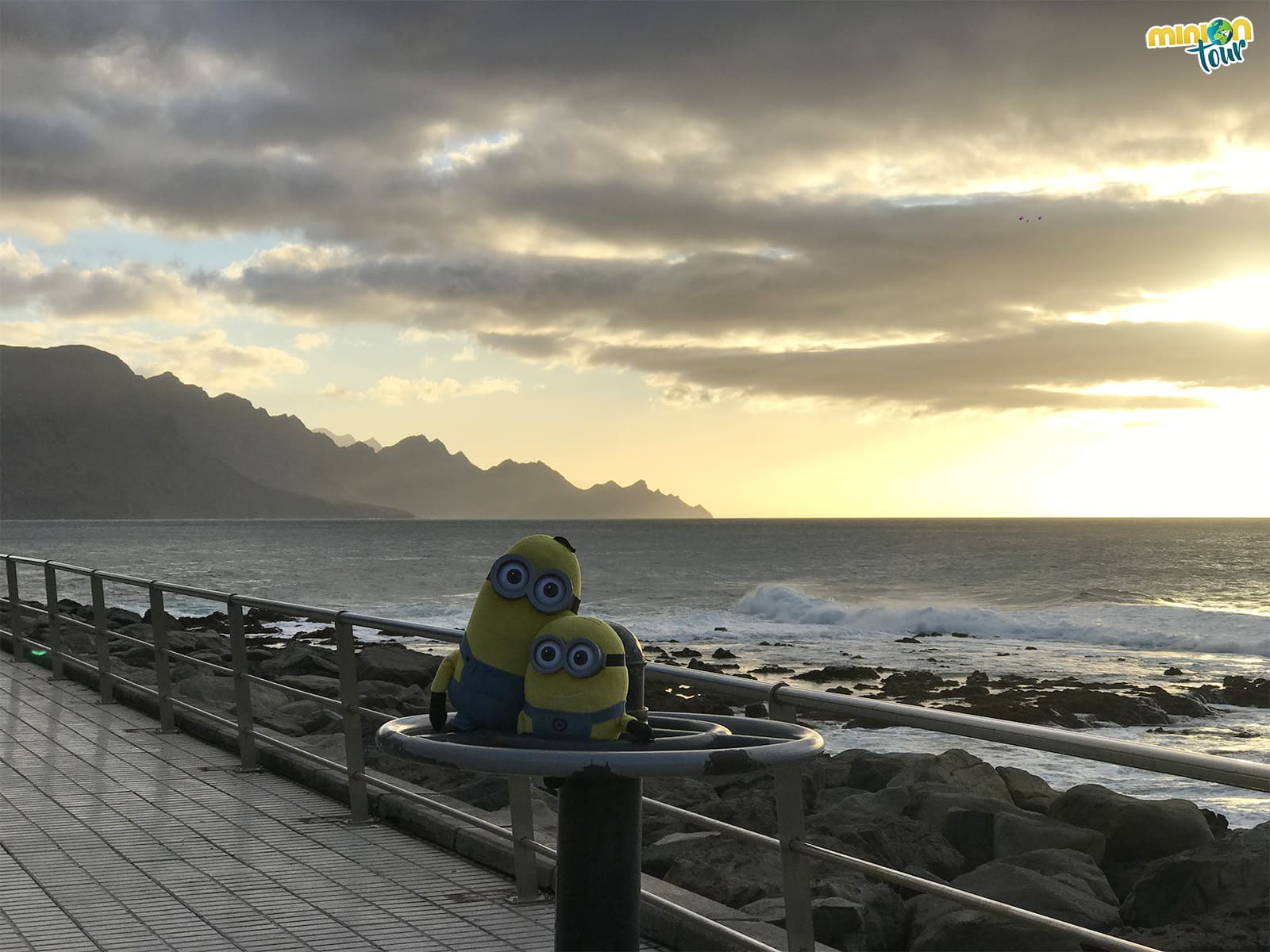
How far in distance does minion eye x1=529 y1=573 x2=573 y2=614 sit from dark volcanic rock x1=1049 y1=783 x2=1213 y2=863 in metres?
7.92

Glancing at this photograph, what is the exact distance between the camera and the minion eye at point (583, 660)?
10.9 ft

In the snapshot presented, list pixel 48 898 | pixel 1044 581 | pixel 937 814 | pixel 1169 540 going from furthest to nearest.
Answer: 1. pixel 1169 540
2. pixel 1044 581
3. pixel 937 814
4. pixel 48 898

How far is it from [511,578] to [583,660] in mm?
311

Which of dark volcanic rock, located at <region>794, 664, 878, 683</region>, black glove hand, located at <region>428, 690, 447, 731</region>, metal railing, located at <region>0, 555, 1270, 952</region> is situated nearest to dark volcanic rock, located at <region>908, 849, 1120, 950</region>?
metal railing, located at <region>0, 555, 1270, 952</region>

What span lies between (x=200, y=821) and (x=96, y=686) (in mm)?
6775

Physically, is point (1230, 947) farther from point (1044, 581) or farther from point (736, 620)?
point (1044, 581)

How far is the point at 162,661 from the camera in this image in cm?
1062

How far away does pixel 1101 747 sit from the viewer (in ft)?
10.1

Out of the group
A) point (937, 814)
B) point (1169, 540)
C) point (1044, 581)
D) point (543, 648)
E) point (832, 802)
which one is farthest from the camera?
point (1169, 540)

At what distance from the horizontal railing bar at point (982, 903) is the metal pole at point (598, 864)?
0.72m

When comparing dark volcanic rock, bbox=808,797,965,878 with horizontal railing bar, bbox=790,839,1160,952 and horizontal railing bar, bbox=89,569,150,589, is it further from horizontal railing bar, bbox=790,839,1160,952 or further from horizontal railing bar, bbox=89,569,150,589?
horizontal railing bar, bbox=89,569,150,589

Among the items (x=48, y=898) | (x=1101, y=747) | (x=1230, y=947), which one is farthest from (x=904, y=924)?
(x=1101, y=747)

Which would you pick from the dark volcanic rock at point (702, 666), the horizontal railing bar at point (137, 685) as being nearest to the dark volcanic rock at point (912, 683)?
the dark volcanic rock at point (702, 666)

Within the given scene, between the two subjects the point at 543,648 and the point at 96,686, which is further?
the point at 96,686
